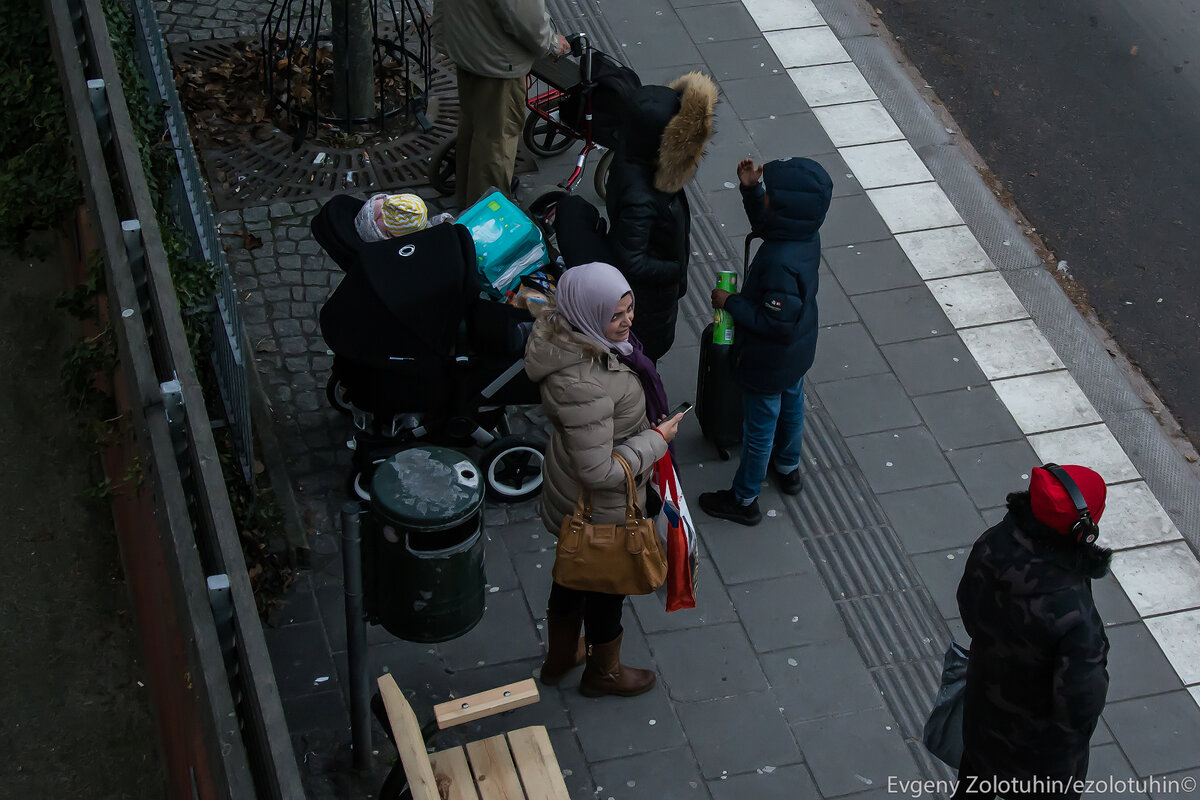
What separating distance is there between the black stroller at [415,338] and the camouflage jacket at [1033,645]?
6.89 ft

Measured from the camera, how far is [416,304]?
17.7ft

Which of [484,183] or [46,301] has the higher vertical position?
[484,183]

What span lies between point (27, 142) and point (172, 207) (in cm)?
193

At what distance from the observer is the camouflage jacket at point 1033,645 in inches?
159

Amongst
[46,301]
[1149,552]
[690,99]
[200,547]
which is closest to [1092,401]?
[1149,552]

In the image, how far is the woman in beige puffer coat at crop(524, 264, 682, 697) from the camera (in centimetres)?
457

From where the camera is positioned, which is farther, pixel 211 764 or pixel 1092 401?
pixel 1092 401

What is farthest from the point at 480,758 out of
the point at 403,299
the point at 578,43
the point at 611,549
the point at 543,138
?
the point at 543,138

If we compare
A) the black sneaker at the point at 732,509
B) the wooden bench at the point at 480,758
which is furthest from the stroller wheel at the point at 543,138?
the wooden bench at the point at 480,758

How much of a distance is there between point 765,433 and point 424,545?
6.71 feet

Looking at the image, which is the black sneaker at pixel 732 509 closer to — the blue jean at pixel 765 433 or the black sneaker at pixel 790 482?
the blue jean at pixel 765 433

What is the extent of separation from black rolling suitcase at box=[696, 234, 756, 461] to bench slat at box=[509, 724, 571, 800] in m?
2.18

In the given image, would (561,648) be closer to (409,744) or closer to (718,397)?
(409,744)

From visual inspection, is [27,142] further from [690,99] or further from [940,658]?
[940,658]
